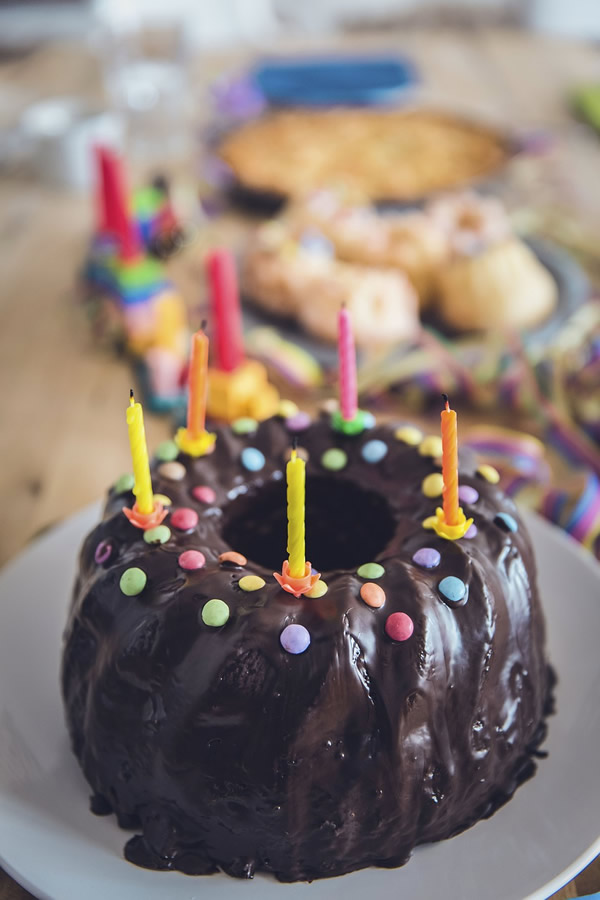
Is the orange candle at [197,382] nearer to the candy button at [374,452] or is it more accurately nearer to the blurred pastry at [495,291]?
the candy button at [374,452]

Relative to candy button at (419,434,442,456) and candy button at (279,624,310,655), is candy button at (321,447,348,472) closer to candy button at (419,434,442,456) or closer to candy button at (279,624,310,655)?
candy button at (419,434,442,456)

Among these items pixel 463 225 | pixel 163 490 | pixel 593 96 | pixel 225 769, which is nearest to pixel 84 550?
pixel 163 490

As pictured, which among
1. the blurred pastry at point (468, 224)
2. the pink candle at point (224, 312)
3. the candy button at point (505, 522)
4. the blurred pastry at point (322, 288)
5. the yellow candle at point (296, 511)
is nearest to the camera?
the yellow candle at point (296, 511)

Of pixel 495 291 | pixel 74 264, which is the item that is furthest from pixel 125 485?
pixel 74 264

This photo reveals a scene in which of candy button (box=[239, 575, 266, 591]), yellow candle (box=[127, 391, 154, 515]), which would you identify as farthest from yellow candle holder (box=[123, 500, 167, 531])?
candy button (box=[239, 575, 266, 591])

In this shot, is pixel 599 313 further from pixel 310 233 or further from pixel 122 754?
pixel 122 754

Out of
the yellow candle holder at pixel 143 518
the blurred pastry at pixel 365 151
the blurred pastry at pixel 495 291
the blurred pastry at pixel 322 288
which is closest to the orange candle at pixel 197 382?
the yellow candle holder at pixel 143 518
